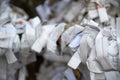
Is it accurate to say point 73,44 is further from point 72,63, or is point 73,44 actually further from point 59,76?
point 59,76

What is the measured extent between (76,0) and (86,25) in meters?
0.28

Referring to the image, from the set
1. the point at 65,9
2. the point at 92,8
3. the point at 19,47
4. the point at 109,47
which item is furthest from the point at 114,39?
the point at 65,9

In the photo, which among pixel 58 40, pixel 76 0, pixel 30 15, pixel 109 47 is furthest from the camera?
pixel 30 15

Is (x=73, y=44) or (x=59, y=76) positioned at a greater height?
(x=73, y=44)

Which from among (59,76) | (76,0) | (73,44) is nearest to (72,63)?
(73,44)

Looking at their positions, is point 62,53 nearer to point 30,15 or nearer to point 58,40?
point 58,40

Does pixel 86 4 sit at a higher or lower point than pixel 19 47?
higher

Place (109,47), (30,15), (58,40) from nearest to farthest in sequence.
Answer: (109,47)
(58,40)
(30,15)

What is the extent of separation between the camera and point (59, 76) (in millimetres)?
999

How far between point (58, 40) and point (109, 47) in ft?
0.61

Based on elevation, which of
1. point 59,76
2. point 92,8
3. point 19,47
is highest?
point 92,8

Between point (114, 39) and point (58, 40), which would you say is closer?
point (114, 39)

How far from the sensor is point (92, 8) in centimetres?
96

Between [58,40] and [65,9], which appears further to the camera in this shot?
[65,9]
